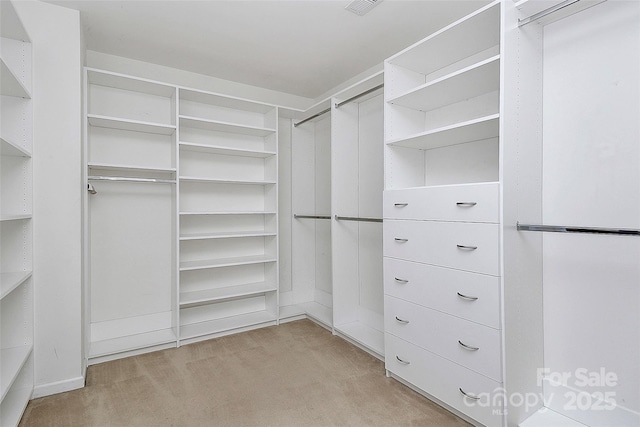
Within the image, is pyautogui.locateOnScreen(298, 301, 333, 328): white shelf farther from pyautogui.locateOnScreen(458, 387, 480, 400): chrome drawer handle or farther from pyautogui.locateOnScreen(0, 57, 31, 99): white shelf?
pyautogui.locateOnScreen(0, 57, 31, 99): white shelf

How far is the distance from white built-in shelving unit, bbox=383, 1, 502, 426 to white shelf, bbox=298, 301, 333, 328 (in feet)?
3.45

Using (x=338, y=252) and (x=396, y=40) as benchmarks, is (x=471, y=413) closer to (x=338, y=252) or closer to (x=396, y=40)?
(x=338, y=252)

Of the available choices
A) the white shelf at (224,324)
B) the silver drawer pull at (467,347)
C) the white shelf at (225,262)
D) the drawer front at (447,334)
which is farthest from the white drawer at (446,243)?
the white shelf at (224,324)

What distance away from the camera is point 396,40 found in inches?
105

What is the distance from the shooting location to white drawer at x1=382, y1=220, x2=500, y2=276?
1653mm

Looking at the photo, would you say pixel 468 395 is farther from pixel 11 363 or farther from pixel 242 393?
pixel 11 363

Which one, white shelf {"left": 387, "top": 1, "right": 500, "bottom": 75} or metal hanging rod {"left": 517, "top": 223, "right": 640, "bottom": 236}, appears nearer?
metal hanging rod {"left": 517, "top": 223, "right": 640, "bottom": 236}

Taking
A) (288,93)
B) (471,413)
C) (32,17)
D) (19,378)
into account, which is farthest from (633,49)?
(19,378)

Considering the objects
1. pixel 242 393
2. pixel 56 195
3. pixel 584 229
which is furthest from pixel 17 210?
pixel 584 229

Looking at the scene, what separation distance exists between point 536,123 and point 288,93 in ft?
8.96

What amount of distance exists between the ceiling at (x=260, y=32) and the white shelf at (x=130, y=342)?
248cm

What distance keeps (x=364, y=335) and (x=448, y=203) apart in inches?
60.4

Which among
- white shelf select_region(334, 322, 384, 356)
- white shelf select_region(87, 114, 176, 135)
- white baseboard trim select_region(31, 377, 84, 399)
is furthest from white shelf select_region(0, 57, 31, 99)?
white shelf select_region(334, 322, 384, 356)

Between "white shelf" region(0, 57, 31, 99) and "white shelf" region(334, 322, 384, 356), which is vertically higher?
"white shelf" region(0, 57, 31, 99)
